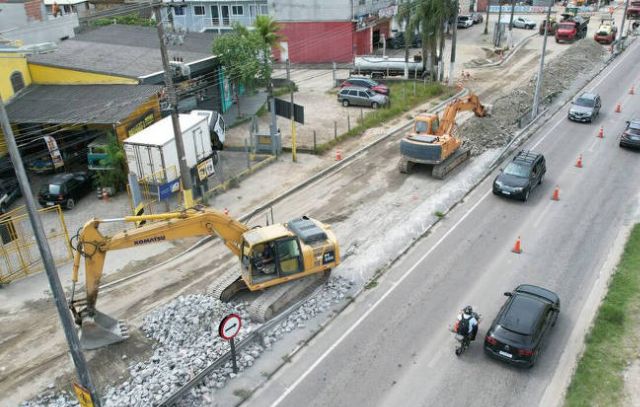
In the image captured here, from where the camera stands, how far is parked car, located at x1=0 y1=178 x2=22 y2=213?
2547cm

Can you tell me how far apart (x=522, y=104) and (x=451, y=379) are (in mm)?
28103

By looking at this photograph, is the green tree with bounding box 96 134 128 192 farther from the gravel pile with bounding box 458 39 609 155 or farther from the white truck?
the gravel pile with bounding box 458 39 609 155

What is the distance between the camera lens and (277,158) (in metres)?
31.2

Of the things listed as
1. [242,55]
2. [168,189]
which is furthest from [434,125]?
[242,55]

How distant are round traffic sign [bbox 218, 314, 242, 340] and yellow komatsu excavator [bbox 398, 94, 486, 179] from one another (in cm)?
1571

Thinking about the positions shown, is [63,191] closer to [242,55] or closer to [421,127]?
[242,55]

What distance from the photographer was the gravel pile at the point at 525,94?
32312 mm

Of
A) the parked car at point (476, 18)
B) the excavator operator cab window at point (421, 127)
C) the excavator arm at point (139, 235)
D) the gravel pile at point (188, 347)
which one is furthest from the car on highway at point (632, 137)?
the parked car at point (476, 18)

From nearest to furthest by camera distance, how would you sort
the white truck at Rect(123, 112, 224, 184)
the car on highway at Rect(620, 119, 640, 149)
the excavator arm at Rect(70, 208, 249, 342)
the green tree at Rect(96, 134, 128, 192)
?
1. the excavator arm at Rect(70, 208, 249, 342)
2. the white truck at Rect(123, 112, 224, 184)
3. the green tree at Rect(96, 134, 128, 192)
4. the car on highway at Rect(620, 119, 640, 149)

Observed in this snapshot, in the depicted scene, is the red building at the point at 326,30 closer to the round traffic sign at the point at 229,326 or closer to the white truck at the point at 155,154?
the white truck at the point at 155,154

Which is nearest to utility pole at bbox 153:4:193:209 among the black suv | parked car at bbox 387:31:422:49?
the black suv

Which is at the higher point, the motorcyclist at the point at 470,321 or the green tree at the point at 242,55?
the green tree at the point at 242,55

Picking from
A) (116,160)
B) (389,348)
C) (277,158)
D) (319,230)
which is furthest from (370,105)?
(389,348)

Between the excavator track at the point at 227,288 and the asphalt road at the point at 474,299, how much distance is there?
320cm
